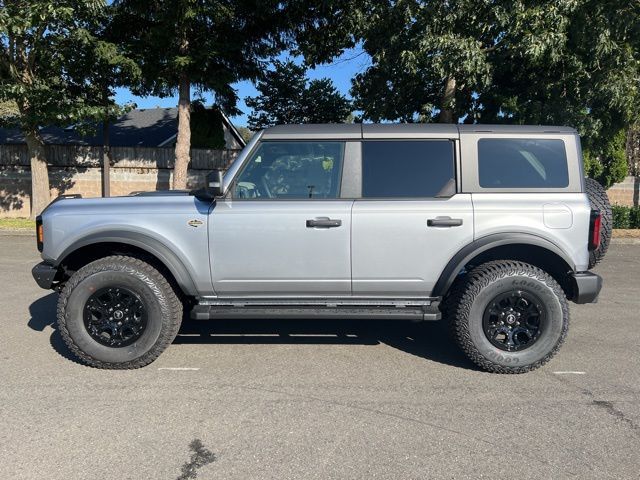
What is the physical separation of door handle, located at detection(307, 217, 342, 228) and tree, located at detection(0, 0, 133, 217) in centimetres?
1057

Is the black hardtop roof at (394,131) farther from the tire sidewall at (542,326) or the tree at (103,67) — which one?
the tree at (103,67)

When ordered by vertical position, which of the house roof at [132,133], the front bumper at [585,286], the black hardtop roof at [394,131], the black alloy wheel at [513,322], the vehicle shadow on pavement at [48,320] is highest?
the house roof at [132,133]

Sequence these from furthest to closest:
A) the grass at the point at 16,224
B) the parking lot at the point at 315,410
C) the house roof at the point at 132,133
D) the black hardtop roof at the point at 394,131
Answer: the house roof at the point at 132,133
the grass at the point at 16,224
the black hardtop roof at the point at 394,131
the parking lot at the point at 315,410

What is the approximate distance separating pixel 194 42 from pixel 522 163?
12.1m

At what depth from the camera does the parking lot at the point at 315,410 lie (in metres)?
2.74

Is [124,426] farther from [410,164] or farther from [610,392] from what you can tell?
[610,392]

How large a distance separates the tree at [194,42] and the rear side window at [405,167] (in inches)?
A: 390

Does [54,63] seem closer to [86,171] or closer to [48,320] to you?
[86,171]

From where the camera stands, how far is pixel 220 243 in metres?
4.03

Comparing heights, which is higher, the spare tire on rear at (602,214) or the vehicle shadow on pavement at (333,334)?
the spare tire on rear at (602,214)

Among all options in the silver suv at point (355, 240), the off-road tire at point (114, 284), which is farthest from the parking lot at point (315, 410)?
the silver suv at point (355, 240)

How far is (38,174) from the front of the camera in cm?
1471

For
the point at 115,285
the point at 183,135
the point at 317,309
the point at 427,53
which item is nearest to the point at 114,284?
the point at 115,285

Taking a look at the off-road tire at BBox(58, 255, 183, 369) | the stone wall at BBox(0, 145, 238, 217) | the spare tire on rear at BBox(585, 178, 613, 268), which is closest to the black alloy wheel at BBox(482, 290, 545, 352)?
the spare tire on rear at BBox(585, 178, 613, 268)
